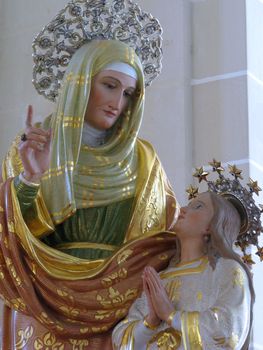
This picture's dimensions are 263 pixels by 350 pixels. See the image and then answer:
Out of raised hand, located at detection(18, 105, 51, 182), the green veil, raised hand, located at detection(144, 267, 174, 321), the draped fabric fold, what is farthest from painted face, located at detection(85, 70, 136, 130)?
raised hand, located at detection(144, 267, 174, 321)

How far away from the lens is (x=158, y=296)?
3.76 m

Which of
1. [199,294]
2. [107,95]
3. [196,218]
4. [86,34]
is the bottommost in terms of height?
[199,294]

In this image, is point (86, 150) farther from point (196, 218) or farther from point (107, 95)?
point (196, 218)

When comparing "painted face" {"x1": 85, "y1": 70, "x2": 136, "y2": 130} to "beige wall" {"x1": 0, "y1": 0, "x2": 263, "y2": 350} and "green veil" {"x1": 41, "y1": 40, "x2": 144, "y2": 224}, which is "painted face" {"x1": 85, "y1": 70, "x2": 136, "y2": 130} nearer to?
"green veil" {"x1": 41, "y1": 40, "x2": 144, "y2": 224}

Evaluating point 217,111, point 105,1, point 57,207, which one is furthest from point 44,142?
point 217,111

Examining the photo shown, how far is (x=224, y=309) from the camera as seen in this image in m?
3.68

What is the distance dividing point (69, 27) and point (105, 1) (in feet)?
0.44

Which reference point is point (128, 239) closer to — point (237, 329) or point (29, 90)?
point (237, 329)

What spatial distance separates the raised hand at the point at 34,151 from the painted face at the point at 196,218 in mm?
380

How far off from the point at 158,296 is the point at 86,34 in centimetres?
82

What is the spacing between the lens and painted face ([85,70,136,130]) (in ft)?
13.4

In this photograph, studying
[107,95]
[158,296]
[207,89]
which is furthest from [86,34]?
[207,89]

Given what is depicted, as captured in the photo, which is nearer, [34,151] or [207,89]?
[34,151]

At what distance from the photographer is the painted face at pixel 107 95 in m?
4.08
